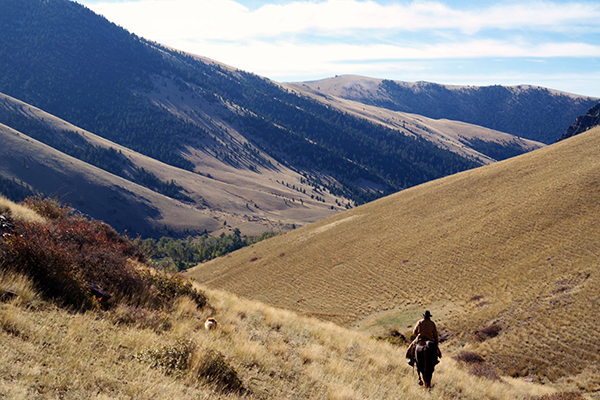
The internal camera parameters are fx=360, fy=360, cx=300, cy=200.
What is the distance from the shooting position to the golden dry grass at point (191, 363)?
5.42 metres

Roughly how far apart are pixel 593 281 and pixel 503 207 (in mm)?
20276

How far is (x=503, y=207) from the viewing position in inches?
1730

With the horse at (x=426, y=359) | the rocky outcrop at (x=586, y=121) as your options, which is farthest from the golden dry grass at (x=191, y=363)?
the rocky outcrop at (x=586, y=121)

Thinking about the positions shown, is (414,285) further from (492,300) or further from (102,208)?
(102,208)

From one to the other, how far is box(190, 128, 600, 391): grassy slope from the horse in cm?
1149

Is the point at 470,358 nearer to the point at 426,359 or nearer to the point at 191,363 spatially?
the point at 426,359

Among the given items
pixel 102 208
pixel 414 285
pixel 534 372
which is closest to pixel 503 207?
pixel 414 285

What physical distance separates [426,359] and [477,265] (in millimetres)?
27637

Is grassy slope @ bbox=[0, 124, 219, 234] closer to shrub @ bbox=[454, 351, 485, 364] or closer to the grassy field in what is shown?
shrub @ bbox=[454, 351, 485, 364]

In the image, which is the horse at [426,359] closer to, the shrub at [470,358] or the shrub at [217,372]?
the shrub at [217,372]

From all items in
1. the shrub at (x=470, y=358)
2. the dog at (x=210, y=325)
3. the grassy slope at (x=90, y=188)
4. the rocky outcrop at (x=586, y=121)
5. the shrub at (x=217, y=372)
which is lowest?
the grassy slope at (x=90, y=188)

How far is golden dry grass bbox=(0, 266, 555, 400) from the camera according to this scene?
5418 mm

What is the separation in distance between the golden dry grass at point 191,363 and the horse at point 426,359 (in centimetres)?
39

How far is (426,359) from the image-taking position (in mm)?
10039
